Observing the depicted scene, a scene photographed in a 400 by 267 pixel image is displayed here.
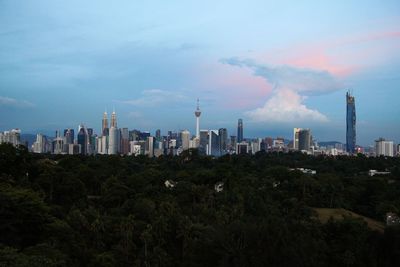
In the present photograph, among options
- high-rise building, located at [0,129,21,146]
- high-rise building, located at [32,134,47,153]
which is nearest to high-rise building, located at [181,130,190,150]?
high-rise building, located at [32,134,47,153]

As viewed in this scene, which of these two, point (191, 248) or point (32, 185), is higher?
point (32, 185)

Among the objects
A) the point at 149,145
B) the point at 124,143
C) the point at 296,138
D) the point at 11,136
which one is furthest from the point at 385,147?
the point at 11,136

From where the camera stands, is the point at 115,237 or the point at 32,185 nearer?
the point at 115,237

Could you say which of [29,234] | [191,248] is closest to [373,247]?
[191,248]

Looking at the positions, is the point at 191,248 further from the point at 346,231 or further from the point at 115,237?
the point at 346,231

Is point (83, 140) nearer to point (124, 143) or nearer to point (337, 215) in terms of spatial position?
point (124, 143)

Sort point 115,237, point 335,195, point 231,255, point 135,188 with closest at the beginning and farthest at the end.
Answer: point 231,255 < point 115,237 < point 135,188 < point 335,195

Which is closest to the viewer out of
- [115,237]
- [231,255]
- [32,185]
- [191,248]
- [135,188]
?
Result: [231,255]
